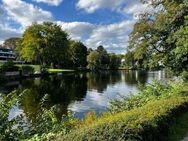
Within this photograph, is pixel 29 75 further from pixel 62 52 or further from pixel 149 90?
pixel 149 90

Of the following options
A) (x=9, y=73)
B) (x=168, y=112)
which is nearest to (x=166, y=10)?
(x=168, y=112)

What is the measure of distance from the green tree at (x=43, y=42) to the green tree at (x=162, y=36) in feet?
267

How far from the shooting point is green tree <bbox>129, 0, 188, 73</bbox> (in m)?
29.0

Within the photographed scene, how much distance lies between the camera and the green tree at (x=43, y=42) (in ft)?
376

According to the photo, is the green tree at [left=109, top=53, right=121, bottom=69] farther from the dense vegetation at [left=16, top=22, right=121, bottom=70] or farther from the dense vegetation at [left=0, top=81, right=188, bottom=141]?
the dense vegetation at [left=0, top=81, right=188, bottom=141]

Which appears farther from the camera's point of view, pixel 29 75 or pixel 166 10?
pixel 29 75


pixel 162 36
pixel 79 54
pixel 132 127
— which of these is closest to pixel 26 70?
pixel 162 36

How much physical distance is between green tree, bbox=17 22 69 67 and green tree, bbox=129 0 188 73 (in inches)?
3207

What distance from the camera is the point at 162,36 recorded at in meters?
32.3

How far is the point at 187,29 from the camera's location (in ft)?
75.5

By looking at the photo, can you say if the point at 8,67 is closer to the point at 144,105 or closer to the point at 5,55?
the point at 144,105

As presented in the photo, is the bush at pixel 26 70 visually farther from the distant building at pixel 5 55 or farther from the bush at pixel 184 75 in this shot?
the distant building at pixel 5 55

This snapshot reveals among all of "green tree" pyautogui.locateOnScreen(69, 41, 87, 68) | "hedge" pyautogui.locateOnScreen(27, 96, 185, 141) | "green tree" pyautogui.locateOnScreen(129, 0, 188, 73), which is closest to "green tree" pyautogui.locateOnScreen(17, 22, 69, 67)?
"green tree" pyautogui.locateOnScreen(69, 41, 87, 68)

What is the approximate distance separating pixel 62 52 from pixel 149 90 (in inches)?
3913
